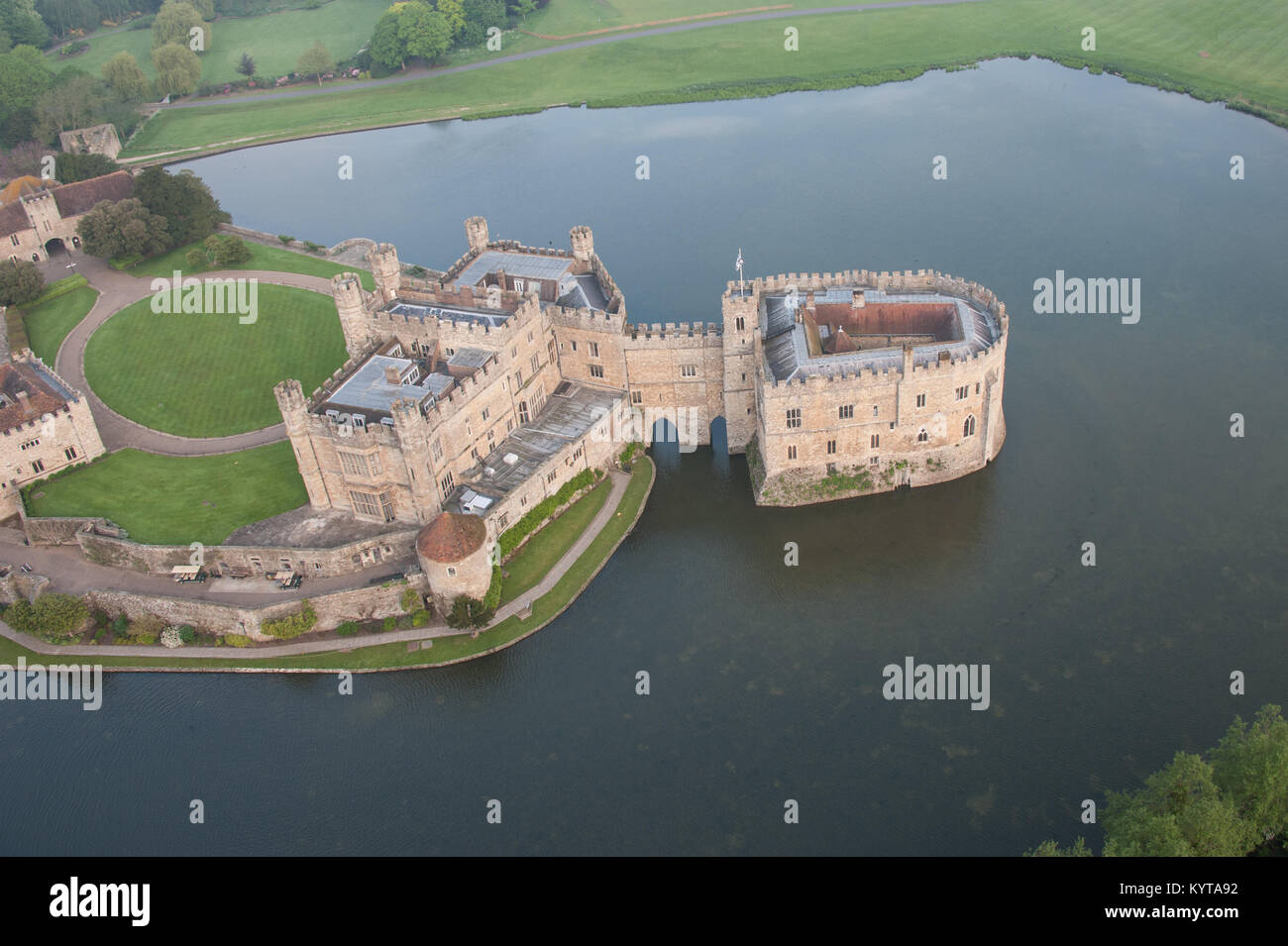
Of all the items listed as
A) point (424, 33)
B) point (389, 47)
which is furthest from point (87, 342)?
point (424, 33)

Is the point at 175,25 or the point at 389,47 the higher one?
the point at 175,25

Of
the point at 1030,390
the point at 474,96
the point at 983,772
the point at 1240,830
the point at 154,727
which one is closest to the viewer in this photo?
the point at 1240,830

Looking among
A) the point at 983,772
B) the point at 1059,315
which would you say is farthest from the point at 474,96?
the point at 983,772

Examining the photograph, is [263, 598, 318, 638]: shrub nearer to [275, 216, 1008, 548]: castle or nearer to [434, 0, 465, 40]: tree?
[275, 216, 1008, 548]: castle

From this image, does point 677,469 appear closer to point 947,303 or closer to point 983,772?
point 947,303

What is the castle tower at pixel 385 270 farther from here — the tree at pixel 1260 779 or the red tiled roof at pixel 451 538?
the tree at pixel 1260 779

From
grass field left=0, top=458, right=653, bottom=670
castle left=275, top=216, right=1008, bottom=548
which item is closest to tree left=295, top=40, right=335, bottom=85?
castle left=275, top=216, right=1008, bottom=548

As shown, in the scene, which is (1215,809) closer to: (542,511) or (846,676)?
(846,676)
